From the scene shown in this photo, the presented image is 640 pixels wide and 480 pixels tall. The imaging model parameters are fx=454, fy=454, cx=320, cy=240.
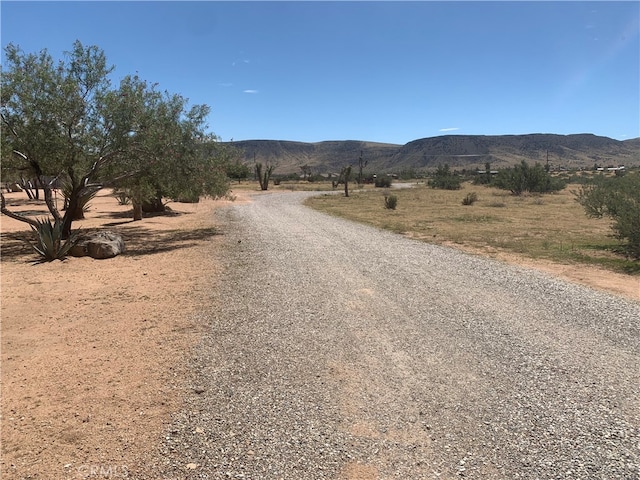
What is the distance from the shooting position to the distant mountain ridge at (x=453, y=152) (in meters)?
130

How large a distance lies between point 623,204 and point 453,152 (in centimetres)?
13744

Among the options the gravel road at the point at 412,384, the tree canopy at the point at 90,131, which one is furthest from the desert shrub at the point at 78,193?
the gravel road at the point at 412,384

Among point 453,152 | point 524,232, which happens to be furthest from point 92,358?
point 453,152

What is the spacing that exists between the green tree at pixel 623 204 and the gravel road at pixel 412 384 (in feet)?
16.0

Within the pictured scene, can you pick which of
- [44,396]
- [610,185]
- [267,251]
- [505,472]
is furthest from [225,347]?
[610,185]

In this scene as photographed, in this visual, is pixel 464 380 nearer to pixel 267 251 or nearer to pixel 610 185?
pixel 267 251

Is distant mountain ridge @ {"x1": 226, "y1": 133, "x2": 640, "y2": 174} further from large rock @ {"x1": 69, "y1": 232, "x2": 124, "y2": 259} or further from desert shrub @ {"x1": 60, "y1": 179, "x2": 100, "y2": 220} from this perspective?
large rock @ {"x1": 69, "y1": 232, "x2": 124, "y2": 259}

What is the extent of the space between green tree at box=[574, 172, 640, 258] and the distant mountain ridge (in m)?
108

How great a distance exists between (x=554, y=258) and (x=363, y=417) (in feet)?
31.8

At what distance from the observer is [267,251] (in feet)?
40.9

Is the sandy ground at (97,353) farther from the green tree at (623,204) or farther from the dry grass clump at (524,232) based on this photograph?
the green tree at (623,204)

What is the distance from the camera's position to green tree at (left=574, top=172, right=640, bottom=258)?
Answer: 11758 millimetres

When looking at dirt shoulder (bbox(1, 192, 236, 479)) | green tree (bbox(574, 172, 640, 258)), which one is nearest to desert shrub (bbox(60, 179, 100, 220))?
dirt shoulder (bbox(1, 192, 236, 479))

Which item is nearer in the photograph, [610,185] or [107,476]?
[107,476]
